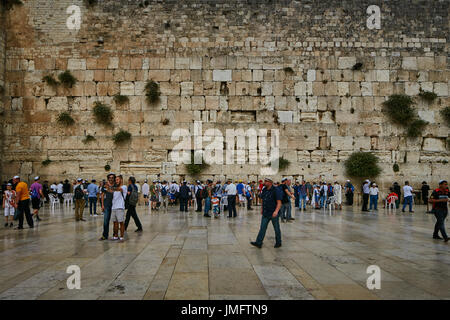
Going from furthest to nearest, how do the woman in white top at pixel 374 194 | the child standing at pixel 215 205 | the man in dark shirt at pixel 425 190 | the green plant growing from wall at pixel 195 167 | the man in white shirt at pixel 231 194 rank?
the green plant growing from wall at pixel 195 167, the man in dark shirt at pixel 425 190, the woman in white top at pixel 374 194, the child standing at pixel 215 205, the man in white shirt at pixel 231 194

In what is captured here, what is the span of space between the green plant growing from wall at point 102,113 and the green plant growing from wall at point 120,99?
534 mm

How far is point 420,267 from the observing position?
4.93 meters

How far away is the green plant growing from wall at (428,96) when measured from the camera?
16.4 metres

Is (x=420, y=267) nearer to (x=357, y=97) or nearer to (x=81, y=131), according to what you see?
(x=357, y=97)

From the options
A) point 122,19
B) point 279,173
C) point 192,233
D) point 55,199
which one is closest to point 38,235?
point 192,233

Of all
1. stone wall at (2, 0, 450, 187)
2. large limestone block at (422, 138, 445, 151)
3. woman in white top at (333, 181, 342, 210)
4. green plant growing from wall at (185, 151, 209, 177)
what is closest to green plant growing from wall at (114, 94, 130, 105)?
stone wall at (2, 0, 450, 187)

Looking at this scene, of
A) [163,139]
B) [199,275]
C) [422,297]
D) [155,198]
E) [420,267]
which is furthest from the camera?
[163,139]

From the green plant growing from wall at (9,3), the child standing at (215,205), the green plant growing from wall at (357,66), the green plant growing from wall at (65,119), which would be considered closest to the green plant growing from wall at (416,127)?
the green plant growing from wall at (357,66)

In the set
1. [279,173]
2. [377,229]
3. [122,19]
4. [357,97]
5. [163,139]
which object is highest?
[122,19]

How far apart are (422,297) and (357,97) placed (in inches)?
573

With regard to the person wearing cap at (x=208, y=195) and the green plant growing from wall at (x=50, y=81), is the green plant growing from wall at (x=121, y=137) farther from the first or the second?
the person wearing cap at (x=208, y=195)

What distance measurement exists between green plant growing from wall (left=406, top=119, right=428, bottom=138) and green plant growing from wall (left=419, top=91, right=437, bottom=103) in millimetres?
1187

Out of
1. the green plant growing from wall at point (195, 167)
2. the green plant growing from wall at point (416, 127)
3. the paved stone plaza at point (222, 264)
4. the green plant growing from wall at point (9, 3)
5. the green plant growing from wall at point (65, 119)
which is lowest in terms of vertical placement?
the paved stone plaza at point (222, 264)

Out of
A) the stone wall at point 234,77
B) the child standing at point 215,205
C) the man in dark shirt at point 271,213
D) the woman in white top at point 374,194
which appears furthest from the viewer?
the stone wall at point 234,77
